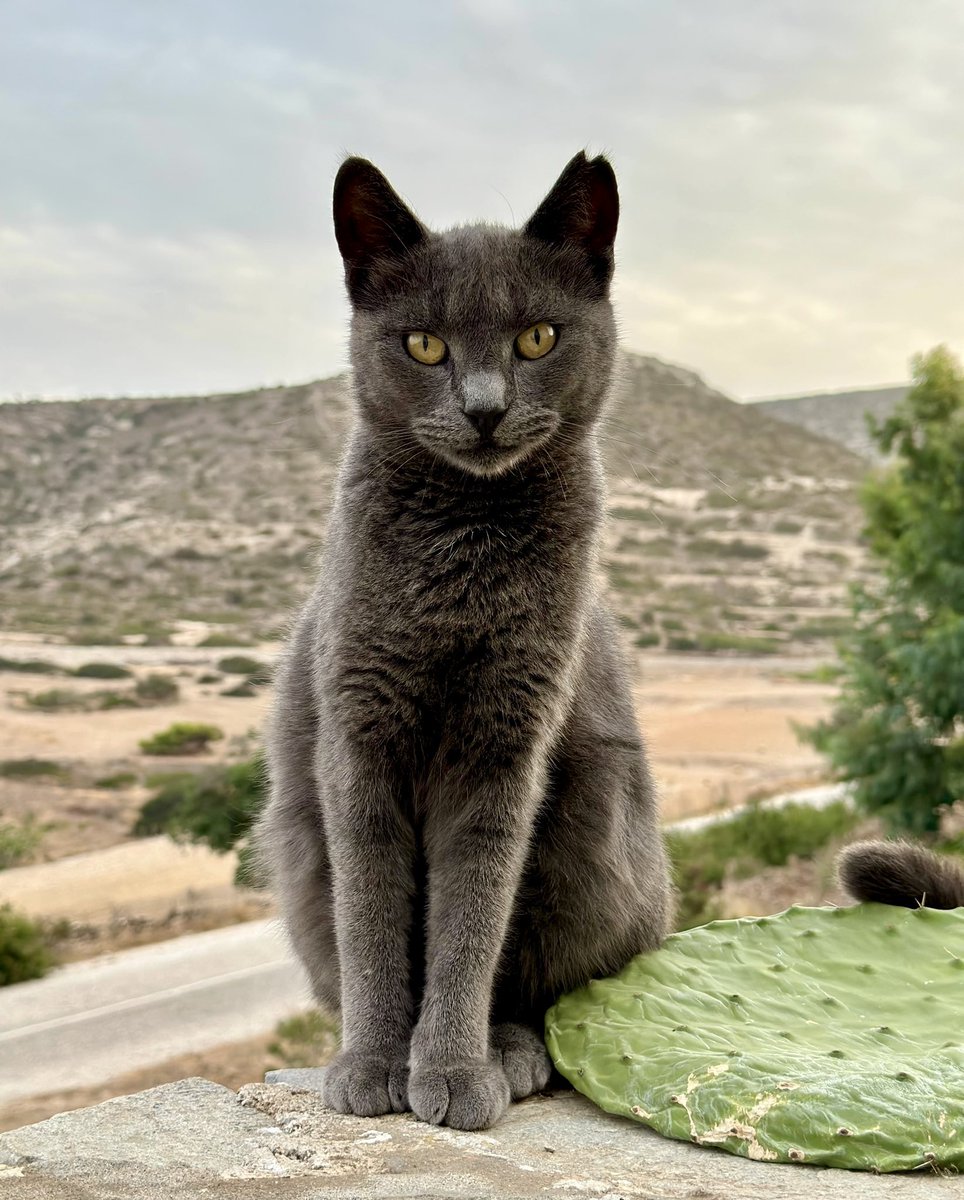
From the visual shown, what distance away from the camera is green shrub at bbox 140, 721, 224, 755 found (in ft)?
83.4

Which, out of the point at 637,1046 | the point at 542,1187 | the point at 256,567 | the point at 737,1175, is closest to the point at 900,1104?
the point at 737,1175

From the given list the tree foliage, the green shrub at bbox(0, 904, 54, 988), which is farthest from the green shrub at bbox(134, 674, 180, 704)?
the tree foliage

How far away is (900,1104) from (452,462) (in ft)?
5.15

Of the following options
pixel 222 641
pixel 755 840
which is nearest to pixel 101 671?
pixel 222 641

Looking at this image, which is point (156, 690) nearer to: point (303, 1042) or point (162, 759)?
point (162, 759)

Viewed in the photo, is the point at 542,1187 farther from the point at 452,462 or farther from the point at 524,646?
the point at 452,462

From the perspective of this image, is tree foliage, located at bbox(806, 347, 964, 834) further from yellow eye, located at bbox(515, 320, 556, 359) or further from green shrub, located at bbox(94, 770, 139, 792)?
green shrub, located at bbox(94, 770, 139, 792)

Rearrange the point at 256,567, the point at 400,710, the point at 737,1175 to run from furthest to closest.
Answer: the point at 256,567 < the point at 400,710 < the point at 737,1175

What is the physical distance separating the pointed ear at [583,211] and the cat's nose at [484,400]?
45 centimetres

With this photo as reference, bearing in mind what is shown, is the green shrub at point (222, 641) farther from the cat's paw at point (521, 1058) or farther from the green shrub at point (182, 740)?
the cat's paw at point (521, 1058)

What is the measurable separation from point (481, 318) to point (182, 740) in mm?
24385

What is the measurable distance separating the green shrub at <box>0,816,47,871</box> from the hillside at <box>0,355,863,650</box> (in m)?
10.2

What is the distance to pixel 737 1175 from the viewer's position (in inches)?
84.0

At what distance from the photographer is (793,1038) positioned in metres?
2.65
